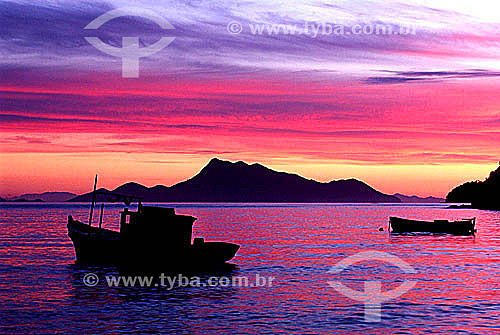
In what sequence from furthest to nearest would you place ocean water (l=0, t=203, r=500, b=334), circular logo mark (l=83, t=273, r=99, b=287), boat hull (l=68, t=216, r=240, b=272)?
boat hull (l=68, t=216, r=240, b=272)
circular logo mark (l=83, t=273, r=99, b=287)
ocean water (l=0, t=203, r=500, b=334)

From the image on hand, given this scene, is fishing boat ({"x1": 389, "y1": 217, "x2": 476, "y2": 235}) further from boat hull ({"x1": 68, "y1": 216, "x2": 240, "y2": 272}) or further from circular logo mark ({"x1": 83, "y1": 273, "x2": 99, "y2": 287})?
circular logo mark ({"x1": 83, "y1": 273, "x2": 99, "y2": 287})

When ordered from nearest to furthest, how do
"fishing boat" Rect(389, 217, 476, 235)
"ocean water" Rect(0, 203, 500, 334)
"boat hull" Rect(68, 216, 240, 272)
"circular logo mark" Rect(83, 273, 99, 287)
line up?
1. "ocean water" Rect(0, 203, 500, 334)
2. "circular logo mark" Rect(83, 273, 99, 287)
3. "boat hull" Rect(68, 216, 240, 272)
4. "fishing boat" Rect(389, 217, 476, 235)

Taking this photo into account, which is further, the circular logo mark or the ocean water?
the circular logo mark

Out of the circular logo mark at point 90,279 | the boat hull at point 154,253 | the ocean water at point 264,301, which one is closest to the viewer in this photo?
the ocean water at point 264,301

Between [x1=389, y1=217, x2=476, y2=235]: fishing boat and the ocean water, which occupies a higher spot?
[x1=389, y1=217, x2=476, y2=235]: fishing boat

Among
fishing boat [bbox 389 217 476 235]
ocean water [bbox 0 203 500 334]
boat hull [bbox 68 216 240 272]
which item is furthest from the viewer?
fishing boat [bbox 389 217 476 235]

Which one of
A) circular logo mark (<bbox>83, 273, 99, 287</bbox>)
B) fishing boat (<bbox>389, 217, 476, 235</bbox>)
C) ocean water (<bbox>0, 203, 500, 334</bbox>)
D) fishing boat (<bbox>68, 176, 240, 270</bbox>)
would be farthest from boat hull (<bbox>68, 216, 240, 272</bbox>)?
fishing boat (<bbox>389, 217, 476, 235</bbox>)

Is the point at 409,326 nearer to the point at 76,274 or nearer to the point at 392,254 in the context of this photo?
the point at 76,274

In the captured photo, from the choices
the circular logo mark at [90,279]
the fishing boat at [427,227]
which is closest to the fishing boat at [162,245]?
the circular logo mark at [90,279]

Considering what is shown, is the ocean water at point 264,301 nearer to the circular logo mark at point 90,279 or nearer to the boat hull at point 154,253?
the circular logo mark at point 90,279

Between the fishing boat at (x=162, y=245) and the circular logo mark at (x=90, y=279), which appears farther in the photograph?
the fishing boat at (x=162, y=245)

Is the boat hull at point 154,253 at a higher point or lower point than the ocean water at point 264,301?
higher

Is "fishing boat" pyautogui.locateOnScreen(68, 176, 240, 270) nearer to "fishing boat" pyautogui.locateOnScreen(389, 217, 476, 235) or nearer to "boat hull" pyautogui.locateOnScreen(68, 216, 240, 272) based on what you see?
"boat hull" pyautogui.locateOnScreen(68, 216, 240, 272)

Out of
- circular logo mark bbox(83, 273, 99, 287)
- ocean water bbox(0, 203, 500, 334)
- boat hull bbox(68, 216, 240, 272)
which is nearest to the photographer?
ocean water bbox(0, 203, 500, 334)
